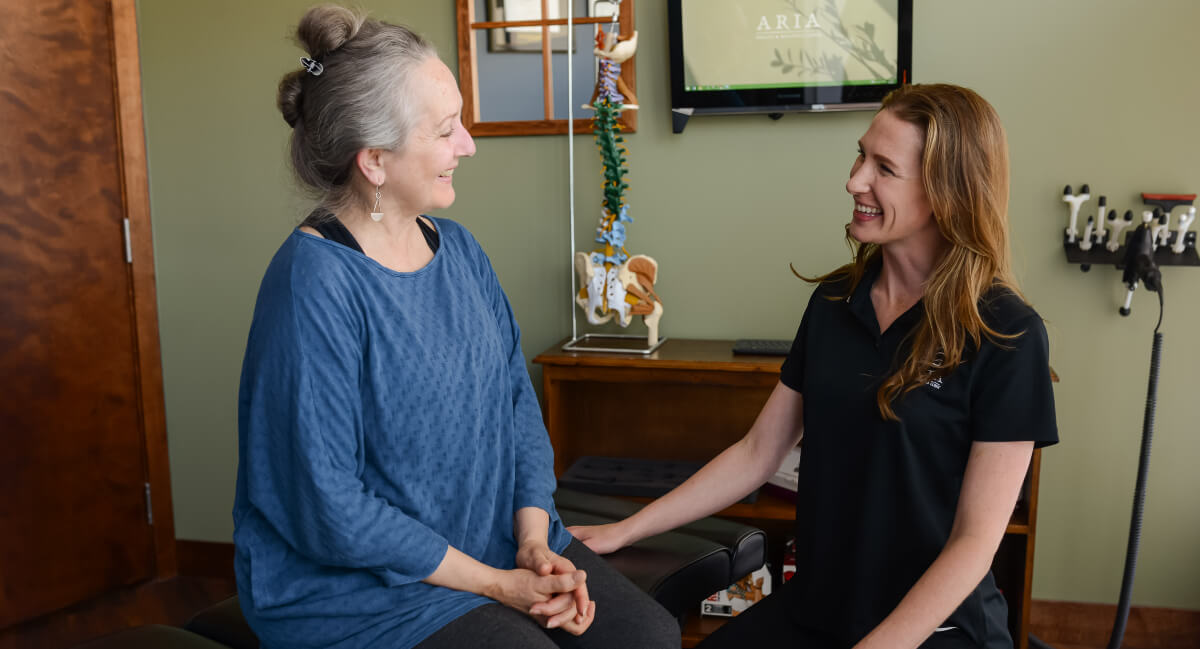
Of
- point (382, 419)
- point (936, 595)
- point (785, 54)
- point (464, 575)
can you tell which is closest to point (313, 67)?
point (382, 419)

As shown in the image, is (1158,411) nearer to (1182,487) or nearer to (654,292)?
(1182,487)

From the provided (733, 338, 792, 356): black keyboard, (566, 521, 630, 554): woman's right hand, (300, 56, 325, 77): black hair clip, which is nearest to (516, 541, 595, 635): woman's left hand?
(566, 521, 630, 554): woman's right hand

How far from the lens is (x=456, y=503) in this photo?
133cm

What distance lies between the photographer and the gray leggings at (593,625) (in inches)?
46.2

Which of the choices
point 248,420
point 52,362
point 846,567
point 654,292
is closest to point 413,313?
point 248,420

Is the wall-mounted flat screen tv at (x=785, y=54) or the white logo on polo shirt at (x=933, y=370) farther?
the wall-mounted flat screen tv at (x=785, y=54)

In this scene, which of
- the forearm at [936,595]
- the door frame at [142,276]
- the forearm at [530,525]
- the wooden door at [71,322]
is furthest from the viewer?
the door frame at [142,276]

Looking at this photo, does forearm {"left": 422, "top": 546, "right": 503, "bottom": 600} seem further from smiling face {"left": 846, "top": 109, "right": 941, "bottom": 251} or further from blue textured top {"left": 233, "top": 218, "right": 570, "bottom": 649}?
smiling face {"left": 846, "top": 109, "right": 941, "bottom": 251}

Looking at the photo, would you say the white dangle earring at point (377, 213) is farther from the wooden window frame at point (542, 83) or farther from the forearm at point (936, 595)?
the wooden window frame at point (542, 83)

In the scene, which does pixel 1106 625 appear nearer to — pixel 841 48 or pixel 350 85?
pixel 841 48

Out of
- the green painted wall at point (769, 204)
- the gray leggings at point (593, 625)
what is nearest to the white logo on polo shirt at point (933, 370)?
the gray leggings at point (593, 625)

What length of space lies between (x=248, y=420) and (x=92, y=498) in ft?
6.18

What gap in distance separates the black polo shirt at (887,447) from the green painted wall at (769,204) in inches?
42.0

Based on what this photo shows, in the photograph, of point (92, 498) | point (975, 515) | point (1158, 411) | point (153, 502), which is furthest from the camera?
point (153, 502)
